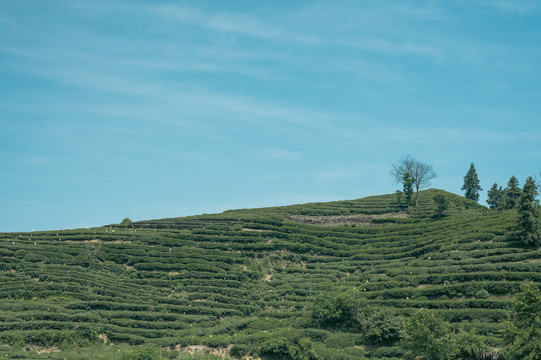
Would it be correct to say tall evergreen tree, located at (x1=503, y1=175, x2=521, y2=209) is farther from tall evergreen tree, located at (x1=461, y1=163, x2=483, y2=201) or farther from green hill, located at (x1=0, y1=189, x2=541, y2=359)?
tall evergreen tree, located at (x1=461, y1=163, x2=483, y2=201)

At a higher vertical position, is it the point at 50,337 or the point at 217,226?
the point at 217,226

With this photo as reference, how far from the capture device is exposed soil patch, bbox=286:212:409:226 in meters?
93.1

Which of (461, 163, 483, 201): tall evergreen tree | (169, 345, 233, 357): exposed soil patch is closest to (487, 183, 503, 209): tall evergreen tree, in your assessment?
(461, 163, 483, 201): tall evergreen tree

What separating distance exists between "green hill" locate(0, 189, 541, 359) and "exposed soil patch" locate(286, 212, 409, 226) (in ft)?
1.71

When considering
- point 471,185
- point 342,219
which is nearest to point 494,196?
point 471,185

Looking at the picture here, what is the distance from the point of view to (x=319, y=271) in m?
74.8

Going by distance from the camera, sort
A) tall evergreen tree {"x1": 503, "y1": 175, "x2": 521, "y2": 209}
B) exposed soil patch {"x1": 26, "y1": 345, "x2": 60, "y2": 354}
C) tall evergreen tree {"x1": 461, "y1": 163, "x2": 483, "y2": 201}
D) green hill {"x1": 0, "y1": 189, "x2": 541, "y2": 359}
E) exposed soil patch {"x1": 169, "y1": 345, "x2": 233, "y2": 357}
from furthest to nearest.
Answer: tall evergreen tree {"x1": 461, "y1": 163, "x2": 483, "y2": 201}, tall evergreen tree {"x1": 503, "y1": 175, "x2": 521, "y2": 209}, exposed soil patch {"x1": 169, "y1": 345, "x2": 233, "y2": 357}, green hill {"x1": 0, "y1": 189, "x2": 541, "y2": 359}, exposed soil patch {"x1": 26, "y1": 345, "x2": 60, "y2": 354}

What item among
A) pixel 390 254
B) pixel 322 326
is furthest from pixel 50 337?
pixel 390 254

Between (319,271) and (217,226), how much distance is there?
63.3ft

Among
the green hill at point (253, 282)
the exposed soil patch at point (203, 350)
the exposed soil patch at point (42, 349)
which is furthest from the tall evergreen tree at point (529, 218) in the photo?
the exposed soil patch at point (42, 349)

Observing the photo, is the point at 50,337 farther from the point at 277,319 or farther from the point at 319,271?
the point at 319,271

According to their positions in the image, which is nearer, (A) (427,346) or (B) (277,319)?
(A) (427,346)

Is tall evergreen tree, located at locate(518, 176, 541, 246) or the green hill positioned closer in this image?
the green hill

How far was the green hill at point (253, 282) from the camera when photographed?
53.4m
